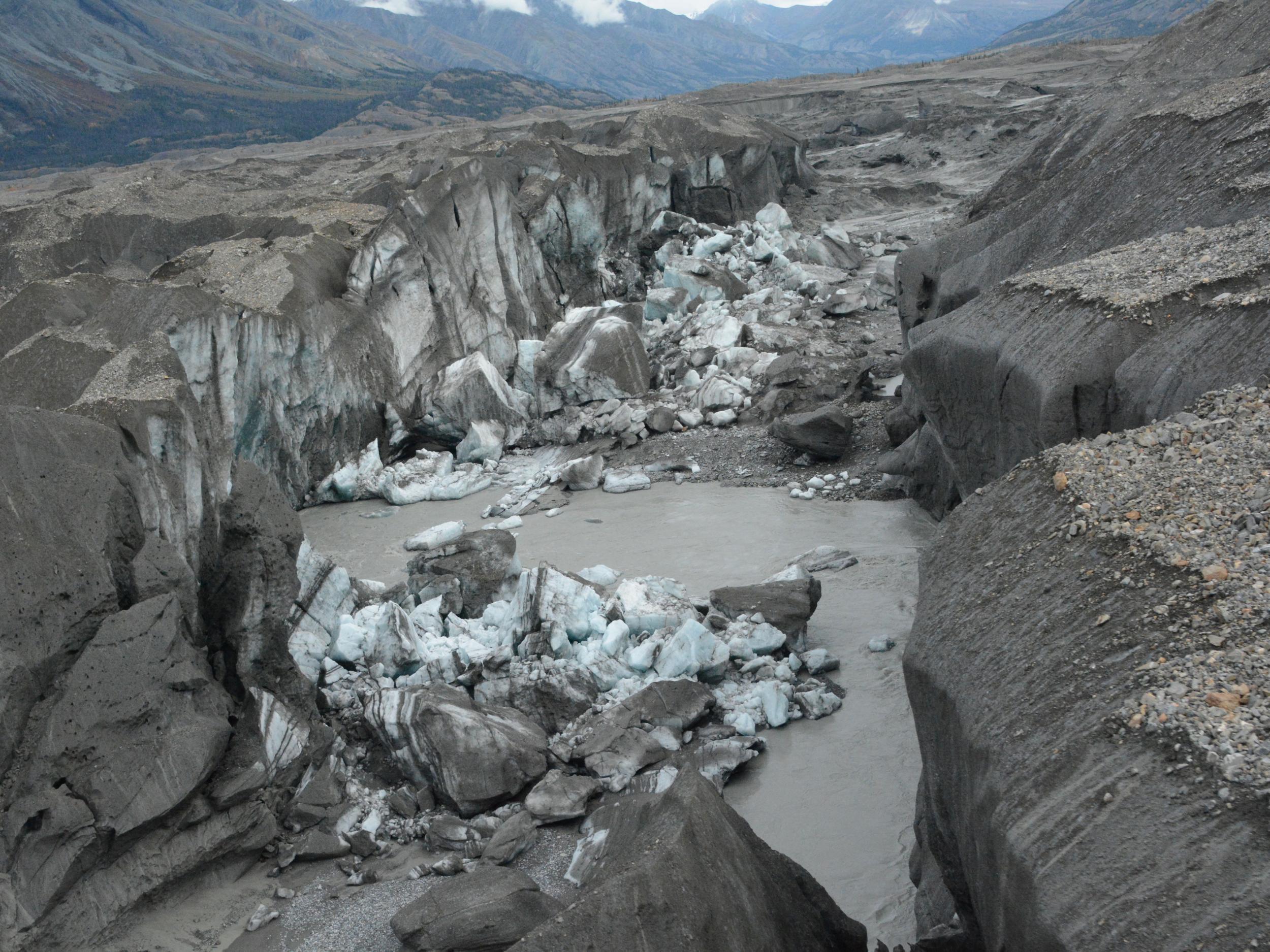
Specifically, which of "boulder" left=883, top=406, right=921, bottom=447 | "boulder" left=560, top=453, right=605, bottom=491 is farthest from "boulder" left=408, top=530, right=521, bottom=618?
"boulder" left=883, top=406, right=921, bottom=447

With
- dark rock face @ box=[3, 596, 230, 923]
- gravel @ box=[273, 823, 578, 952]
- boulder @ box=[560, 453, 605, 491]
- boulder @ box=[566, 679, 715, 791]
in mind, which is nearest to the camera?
dark rock face @ box=[3, 596, 230, 923]

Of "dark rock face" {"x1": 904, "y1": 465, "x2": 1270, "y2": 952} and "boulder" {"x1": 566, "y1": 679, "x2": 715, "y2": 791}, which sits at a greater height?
"dark rock face" {"x1": 904, "y1": 465, "x2": 1270, "y2": 952}

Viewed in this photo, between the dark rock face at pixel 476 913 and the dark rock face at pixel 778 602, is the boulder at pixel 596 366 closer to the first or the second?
the dark rock face at pixel 778 602

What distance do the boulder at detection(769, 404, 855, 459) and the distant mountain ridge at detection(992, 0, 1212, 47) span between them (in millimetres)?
90290

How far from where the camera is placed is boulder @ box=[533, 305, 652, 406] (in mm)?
14914

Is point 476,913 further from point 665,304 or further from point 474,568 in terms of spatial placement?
point 665,304

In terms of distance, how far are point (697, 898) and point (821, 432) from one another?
841 centimetres

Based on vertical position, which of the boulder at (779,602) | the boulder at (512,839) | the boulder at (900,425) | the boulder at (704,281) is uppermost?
the boulder at (704,281)

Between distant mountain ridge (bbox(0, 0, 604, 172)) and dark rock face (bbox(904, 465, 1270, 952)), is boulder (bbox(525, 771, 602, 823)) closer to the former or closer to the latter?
dark rock face (bbox(904, 465, 1270, 952))

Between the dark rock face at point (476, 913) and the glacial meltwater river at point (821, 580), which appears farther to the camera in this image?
the glacial meltwater river at point (821, 580)

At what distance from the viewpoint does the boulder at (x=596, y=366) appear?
14914 millimetres

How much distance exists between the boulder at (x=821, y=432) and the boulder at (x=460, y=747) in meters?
6.02

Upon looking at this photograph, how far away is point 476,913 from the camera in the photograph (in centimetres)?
497

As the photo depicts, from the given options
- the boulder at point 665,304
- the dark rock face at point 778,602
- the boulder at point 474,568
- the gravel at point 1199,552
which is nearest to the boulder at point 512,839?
the dark rock face at point 778,602
